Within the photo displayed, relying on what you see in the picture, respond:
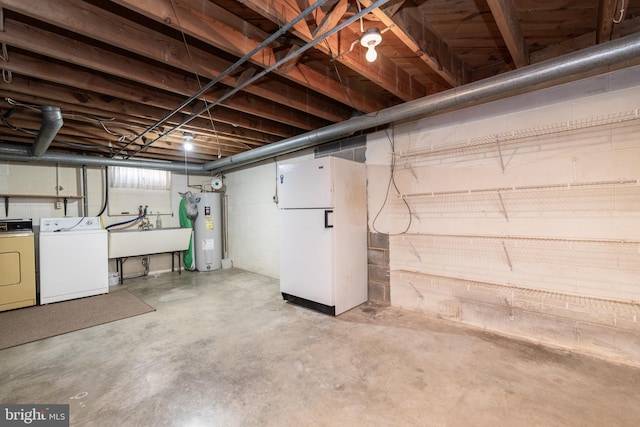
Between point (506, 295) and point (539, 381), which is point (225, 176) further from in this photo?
point (539, 381)

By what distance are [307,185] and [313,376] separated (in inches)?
77.7

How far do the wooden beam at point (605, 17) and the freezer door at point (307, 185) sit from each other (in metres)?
2.21

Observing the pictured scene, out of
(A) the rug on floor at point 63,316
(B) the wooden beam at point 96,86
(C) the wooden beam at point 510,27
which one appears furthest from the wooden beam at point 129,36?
(A) the rug on floor at point 63,316

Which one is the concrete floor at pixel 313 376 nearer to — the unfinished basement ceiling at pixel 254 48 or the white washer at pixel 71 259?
the white washer at pixel 71 259

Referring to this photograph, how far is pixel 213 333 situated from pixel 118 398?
3.17 feet

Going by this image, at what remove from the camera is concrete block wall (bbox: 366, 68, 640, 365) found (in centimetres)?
206

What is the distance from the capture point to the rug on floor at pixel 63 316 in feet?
9.07

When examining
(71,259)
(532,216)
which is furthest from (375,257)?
(71,259)

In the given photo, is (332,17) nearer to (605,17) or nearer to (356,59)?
(356,59)

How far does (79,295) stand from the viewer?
3.98 m

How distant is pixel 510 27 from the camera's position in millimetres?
1802

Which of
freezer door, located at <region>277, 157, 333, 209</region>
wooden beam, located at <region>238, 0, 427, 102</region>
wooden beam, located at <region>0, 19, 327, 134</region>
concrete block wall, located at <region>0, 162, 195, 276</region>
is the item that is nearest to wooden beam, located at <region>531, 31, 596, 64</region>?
wooden beam, located at <region>238, 0, 427, 102</region>

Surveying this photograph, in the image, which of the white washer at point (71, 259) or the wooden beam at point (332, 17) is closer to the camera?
the wooden beam at point (332, 17)

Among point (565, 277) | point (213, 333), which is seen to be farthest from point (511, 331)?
point (213, 333)
